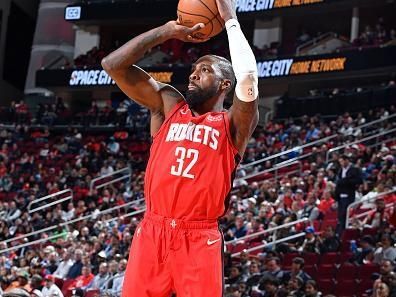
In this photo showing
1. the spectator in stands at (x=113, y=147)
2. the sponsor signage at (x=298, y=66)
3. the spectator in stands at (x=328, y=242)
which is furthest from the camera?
the spectator in stands at (x=113, y=147)

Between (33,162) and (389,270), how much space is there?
15.8 m

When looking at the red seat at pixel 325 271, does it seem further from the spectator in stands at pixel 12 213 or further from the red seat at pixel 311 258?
the spectator in stands at pixel 12 213

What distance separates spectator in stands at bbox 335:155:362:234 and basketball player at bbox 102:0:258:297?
906 cm

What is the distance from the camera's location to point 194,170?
4.98 m

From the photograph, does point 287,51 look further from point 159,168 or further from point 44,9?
point 159,168

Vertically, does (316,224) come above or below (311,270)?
above

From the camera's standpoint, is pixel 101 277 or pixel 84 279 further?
pixel 84 279

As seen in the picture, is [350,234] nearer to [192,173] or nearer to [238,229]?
[238,229]

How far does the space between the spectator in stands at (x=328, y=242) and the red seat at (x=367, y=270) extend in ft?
3.45

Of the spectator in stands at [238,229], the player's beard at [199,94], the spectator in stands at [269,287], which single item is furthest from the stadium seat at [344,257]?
the player's beard at [199,94]

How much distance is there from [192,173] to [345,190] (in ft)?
30.8

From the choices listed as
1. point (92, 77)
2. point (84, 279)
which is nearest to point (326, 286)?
point (84, 279)

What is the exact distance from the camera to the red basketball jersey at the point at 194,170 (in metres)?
4.97

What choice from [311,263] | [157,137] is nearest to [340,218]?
[311,263]
